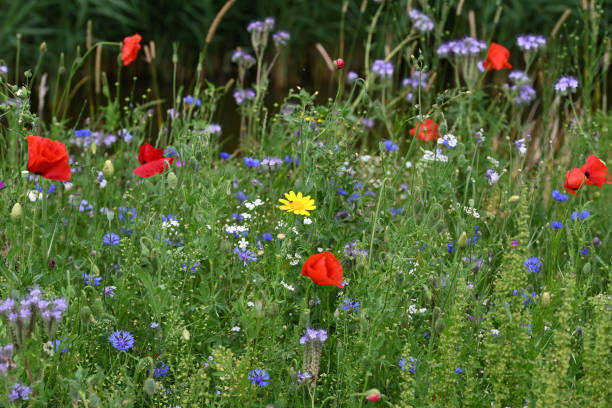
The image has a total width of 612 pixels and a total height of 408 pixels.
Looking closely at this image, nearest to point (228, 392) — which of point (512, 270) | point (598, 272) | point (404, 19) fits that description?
point (512, 270)

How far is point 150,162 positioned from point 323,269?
0.60 metres

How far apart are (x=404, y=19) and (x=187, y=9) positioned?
10.2 feet

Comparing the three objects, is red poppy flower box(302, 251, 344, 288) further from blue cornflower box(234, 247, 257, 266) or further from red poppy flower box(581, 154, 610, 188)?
red poppy flower box(581, 154, 610, 188)

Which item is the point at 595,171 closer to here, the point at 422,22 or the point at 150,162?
the point at 150,162

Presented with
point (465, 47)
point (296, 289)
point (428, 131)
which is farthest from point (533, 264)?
point (465, 47)

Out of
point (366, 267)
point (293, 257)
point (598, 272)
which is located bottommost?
point (598, 272)

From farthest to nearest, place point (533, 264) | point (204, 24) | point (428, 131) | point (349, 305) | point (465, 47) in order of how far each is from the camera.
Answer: point (204, 24)
point (465, 47)
point (428, 131)
point (533, 264)
point (349, 305)

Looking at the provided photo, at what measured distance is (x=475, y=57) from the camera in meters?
2.99

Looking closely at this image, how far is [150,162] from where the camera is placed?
1.98 m

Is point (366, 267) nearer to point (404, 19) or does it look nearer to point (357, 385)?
point (357, 385)

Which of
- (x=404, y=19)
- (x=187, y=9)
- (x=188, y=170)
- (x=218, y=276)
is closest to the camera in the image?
(x=218, y=276)

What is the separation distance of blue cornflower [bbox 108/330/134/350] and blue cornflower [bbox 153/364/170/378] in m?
0.08

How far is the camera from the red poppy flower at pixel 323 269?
5.37 ft

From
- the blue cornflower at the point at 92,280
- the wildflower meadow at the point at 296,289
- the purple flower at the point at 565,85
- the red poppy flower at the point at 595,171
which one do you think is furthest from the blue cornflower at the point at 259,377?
the purple flower at the point at 565,85
